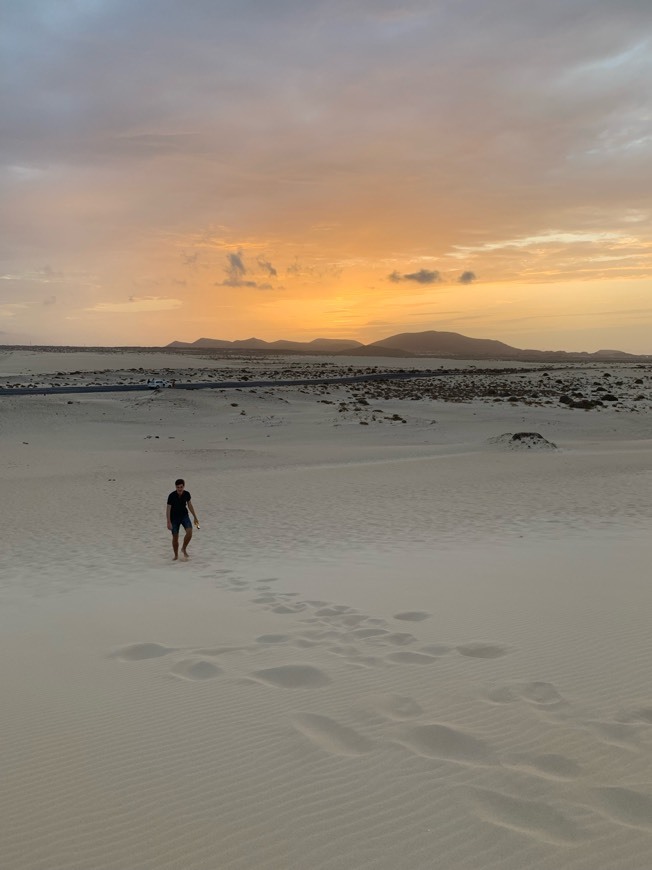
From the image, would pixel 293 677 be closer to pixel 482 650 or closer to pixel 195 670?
pixel 195 670

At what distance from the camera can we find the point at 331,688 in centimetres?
588

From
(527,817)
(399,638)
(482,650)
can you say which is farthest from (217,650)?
(527,817)

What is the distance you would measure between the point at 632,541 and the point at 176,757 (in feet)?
32.2

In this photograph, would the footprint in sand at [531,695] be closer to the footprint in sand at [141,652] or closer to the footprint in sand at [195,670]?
the footprint in sand at [195,670]

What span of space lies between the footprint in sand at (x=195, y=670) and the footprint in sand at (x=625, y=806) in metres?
3.45

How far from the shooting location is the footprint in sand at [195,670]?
6289 mm

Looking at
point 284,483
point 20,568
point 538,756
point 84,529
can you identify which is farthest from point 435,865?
point 284,483

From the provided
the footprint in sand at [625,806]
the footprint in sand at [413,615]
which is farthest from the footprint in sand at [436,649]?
the footprint in sand at [625,806]

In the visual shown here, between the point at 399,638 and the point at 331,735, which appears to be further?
the point at 399,638

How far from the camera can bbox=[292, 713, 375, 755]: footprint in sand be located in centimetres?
476

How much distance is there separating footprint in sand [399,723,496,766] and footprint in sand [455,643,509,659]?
1.68m

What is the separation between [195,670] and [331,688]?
4.58ft

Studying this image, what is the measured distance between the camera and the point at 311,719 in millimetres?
5273

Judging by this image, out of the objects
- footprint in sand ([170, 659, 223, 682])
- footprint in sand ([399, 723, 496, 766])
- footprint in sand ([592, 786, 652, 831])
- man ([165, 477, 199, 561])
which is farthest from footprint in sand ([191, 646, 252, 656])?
man ([165, 477, 199, 561])
